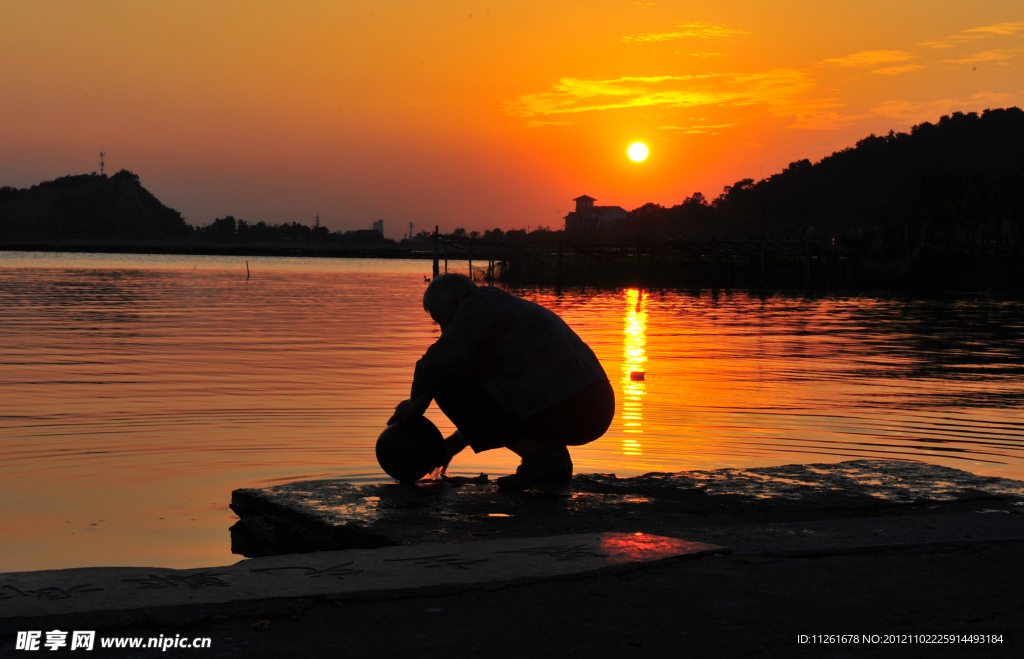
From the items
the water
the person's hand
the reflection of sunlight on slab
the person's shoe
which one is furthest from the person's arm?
the reflection of sunlight on slab

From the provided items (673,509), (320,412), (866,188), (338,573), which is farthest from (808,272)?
(866,188)

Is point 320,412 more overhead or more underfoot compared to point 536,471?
more underfoot

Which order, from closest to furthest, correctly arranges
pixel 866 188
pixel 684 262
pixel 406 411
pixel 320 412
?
pixel 406 411
pixel 320 412
pixel 684 262
pixel 866 188

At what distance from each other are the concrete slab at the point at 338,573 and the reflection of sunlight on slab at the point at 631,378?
14.9 feet

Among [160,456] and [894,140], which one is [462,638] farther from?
[894,140]

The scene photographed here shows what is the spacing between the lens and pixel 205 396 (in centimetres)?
1213

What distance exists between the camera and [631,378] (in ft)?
47.6

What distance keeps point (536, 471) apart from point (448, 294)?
1.15m

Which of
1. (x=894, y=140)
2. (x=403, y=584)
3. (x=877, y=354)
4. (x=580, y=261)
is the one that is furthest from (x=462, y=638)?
(x=894, y=140)

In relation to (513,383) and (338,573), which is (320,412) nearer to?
(513,383)

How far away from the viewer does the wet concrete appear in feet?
15.1

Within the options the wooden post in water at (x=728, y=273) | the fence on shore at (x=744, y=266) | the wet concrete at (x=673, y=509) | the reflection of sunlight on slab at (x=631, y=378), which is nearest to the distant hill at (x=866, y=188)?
the fence on shore at (x=744, y=266)

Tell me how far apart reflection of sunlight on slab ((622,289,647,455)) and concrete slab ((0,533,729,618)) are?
14.9 ft

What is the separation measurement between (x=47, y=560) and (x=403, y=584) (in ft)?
9.59
